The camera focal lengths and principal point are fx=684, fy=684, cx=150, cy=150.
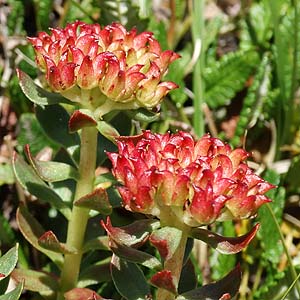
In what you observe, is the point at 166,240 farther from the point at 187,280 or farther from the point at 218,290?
the point at 187,280

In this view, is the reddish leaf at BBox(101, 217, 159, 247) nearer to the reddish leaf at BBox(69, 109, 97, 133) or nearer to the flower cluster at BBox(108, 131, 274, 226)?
the flower cluster at BBox(108, 131, 274, 226)

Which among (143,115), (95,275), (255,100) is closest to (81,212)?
(95,275)

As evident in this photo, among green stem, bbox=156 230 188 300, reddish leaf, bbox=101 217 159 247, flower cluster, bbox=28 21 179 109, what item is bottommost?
green stem, bbox=156 230 188 300

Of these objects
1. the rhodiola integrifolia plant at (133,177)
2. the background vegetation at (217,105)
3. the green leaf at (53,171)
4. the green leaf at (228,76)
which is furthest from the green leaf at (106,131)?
the green leaf at (228,76)

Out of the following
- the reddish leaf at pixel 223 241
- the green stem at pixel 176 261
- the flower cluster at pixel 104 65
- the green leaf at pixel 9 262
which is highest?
the flower cluster at pixel 104 65

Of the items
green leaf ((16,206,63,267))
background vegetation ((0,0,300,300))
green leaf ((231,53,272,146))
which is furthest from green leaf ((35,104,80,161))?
green leaf ((231,53,272,146))

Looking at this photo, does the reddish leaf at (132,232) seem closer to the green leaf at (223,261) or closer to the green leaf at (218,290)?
the green leaf at (218,290)

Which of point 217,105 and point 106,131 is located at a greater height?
point 106,131
